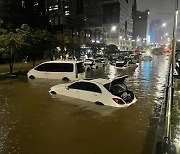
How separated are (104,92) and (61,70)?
33.2 feet

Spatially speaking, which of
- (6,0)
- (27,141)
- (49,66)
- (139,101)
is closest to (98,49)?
(6,0)

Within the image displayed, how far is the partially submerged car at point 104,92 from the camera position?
12.6 meters

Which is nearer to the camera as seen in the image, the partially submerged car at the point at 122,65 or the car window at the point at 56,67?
the car window at the point at 56,67

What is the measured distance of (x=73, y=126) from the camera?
993 cm

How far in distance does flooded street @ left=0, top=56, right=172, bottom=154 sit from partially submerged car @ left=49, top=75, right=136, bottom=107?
35 centimetres

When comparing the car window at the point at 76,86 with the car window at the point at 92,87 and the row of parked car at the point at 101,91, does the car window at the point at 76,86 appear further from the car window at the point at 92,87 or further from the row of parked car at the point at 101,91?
the car window at the point at 92,87

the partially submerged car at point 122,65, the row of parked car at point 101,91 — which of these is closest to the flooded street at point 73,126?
the row of parked car at point 101,91

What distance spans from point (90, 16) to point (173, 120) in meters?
147

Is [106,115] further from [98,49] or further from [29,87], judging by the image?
[98,49]

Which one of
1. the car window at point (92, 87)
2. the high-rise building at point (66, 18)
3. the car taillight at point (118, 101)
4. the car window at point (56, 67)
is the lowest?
the car taillight at point (118, 101)

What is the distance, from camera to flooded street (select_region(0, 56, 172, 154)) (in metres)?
7.93

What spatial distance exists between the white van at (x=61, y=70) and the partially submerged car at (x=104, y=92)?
711 cm

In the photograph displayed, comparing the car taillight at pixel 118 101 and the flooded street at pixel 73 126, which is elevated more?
the car taillight at pixel 118 101

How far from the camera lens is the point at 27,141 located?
27.5 ft
